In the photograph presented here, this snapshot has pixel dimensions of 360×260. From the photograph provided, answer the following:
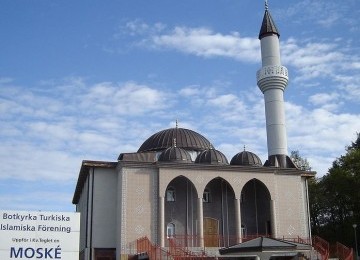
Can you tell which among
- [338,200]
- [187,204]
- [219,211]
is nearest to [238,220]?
[219,211]

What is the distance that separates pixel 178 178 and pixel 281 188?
5.82 meters

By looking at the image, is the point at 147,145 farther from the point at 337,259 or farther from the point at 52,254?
the point at 52,254

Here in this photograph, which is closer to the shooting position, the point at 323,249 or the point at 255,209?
the point at 323,249

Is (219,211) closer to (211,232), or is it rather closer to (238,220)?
A: (211,232)

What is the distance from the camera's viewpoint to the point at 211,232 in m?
28.6

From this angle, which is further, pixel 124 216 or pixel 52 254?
pixel 124 216

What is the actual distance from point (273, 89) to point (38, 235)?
22.4 metres

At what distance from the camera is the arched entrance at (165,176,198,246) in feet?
91.6

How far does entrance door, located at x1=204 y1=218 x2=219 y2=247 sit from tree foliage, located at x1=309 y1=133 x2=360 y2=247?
1207cm

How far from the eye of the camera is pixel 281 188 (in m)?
28.8

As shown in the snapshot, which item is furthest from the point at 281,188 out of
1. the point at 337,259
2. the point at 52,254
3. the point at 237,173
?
the point at 52,254

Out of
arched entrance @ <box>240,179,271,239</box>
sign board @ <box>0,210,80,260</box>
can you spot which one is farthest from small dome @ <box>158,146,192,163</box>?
sign board @ <box>0,210,80,260</box>

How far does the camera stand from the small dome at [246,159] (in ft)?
94.3

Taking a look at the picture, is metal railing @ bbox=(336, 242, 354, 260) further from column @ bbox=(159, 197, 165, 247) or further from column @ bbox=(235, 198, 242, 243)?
column @ bbox=(159, 197, 165, 247)
